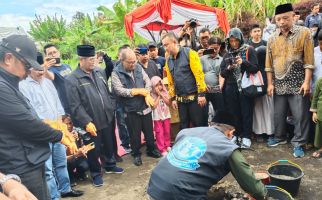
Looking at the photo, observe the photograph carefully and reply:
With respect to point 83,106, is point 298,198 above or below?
below

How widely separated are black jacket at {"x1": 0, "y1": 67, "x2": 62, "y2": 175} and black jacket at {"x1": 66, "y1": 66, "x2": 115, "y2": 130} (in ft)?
5.31

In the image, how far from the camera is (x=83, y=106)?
396 cm

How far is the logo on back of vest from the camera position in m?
2.38

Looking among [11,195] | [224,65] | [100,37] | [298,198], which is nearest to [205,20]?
[224,65]

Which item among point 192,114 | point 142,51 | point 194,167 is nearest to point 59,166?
point 194,167

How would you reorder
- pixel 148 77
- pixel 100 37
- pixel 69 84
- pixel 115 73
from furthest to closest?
pixel 100 37 < pixel 148 77 < pixel 115 73 < pixel 69 84

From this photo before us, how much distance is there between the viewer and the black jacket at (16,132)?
2.04 m

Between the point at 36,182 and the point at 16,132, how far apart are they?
0.46 meters

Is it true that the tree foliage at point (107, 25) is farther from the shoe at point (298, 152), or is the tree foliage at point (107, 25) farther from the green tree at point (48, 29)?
the shoe at point (298, 152)

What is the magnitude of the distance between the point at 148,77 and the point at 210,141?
98.4 inches

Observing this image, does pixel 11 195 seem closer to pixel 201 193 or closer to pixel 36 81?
pixel 201 193

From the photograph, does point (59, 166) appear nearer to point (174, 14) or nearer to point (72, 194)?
point (72, 194)

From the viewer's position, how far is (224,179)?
→ 383cm

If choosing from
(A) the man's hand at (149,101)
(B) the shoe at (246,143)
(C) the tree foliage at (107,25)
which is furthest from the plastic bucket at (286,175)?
(C) the tree foliage at (107,25)
